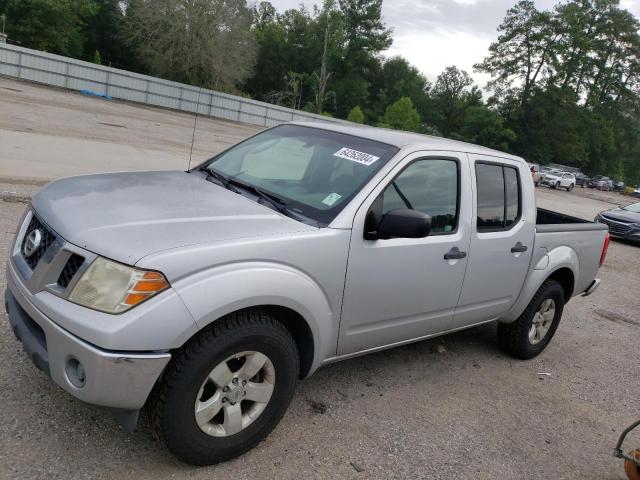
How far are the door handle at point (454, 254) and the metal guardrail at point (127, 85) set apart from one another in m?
26.7

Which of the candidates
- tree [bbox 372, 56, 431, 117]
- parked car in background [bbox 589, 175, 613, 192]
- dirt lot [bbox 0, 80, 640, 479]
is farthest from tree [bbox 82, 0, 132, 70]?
A: dirt lot [bbox 0, 80, 640, 479]

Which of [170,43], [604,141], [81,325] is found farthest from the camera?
[604,141]

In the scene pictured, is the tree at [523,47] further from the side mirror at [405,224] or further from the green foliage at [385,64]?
the side mirror at [405,224]

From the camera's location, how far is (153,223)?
2617 mm

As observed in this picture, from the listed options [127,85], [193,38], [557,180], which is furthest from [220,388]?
[193,38]

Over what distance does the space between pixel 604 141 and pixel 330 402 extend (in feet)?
264

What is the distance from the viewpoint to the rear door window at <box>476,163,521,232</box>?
3949 millimetres

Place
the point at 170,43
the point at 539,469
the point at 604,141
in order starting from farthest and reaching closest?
the point at 604,141, the point at 170,43, the point at 539,469

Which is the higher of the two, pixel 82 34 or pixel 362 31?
pixel 362 31

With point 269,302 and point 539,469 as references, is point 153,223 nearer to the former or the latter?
point 269,302

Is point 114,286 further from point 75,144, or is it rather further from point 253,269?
point 75,144

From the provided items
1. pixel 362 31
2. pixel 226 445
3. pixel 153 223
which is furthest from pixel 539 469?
pixel 362 31

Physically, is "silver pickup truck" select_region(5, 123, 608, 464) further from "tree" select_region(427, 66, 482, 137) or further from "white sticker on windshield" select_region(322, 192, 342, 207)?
"tree" select_region(427, 66, 482, 137)

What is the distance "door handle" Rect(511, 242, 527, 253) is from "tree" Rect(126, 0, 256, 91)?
44.0m
